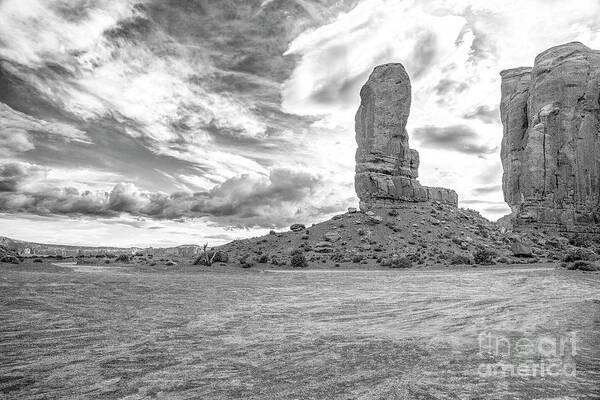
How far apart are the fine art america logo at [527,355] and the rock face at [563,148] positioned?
8531 centimetres

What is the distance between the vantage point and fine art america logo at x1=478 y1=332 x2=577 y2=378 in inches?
191

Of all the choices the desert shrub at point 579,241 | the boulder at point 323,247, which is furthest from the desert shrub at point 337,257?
the desert shrub at point 579,241

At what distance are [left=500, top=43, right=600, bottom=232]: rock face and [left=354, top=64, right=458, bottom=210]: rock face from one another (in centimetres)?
2075

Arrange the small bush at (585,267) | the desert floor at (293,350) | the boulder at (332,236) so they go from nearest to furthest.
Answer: the desert floor at (293,350) → the small bush at (585,267) → the boulder at (332,236)

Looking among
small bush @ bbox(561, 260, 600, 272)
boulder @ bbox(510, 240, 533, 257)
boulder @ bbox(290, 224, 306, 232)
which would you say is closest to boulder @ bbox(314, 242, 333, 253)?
boulder @ bbox(290, 224, 306, 232)

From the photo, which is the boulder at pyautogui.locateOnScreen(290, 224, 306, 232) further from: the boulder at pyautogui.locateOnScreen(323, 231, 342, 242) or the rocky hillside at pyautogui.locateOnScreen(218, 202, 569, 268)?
the boulder at pyautogui.locateOnScreen(323, 231, 342, 242)

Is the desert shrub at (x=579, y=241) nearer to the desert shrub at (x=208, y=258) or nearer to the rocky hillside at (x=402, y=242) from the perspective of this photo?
the rocky hillside at (x=402, y=242)

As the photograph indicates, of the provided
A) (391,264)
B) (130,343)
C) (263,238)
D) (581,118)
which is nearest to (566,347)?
(130,343)

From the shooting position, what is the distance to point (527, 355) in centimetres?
562

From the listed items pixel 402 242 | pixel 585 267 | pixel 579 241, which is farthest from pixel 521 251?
pixel 579 241

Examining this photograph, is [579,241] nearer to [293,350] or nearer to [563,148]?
[563,148]

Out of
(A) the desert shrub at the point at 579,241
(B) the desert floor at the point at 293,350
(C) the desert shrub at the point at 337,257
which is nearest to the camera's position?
(B) the desert floor at the point at 293,350

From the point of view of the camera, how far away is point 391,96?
7738 centimetres

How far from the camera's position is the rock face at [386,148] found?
238ft
